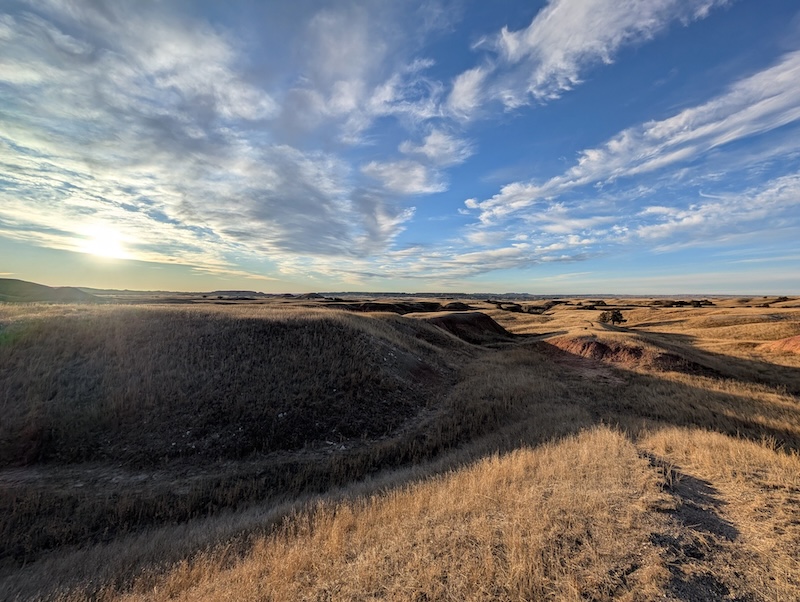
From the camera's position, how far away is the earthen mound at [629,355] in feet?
79.4

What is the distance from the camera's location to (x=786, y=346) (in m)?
28.8

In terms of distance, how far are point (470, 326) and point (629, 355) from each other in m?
19.7

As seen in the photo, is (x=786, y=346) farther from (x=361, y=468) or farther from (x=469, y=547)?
(x=469, y=547)

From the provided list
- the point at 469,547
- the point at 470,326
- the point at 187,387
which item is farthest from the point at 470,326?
the point at 469,547

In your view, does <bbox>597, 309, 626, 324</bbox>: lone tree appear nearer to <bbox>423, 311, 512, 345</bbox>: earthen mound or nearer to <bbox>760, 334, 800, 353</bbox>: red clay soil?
<bbox>423, 311, 512, 345</bbox>: earthen mound

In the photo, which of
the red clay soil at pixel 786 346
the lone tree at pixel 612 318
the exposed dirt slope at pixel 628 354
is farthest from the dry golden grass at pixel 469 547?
the lone tree at pixel 612 318

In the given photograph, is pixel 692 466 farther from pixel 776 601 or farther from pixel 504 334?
pixel 504 334

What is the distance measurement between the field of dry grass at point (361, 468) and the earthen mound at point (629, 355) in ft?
1.04

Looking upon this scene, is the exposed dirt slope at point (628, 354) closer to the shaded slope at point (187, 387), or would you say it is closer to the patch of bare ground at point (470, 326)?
the patch of bare ground at point (470, 326)

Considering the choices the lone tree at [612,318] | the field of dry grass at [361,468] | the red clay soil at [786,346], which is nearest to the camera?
the field of dry grass at [361,468]

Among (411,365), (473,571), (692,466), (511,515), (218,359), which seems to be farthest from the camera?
(411,365)

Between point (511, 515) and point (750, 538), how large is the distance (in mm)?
3190

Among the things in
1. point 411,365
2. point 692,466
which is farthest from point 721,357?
point 692,466

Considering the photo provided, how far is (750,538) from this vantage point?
16.7ft
